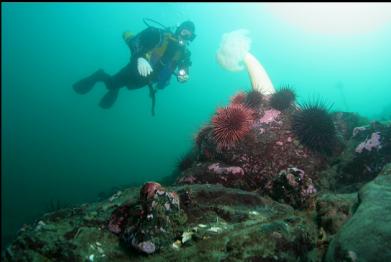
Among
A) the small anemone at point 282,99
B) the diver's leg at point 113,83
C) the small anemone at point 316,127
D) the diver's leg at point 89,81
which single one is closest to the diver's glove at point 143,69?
the diver's leg at point 113,83

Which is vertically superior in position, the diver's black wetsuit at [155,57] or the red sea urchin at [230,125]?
the diver's black wetsuit at [155,57]

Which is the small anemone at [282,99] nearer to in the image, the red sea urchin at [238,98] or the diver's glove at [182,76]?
the red sea urchin at [238,98]

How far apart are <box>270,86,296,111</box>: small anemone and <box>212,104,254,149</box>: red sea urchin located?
1.05 m

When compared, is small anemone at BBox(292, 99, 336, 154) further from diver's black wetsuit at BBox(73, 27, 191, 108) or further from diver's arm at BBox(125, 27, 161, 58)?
diver's arm at BBox(125, 27, 161, 58)

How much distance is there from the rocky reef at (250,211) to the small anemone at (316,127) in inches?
0.8

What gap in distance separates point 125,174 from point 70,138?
61678 millimetres

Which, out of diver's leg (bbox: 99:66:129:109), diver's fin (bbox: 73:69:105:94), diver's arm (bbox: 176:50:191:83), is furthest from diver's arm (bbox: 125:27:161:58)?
diver's fin (bbox: 73:69:105:94)

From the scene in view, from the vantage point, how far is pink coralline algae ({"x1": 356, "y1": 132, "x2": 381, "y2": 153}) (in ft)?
21.6

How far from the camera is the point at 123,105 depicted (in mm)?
157500

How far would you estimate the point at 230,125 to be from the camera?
6.68 m

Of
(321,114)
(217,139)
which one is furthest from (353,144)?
(217,139)

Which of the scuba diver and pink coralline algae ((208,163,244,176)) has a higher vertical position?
the scuba diver

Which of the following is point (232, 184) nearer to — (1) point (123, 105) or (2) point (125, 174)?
(2) point (125, 174)

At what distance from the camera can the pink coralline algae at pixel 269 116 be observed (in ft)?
24.2
